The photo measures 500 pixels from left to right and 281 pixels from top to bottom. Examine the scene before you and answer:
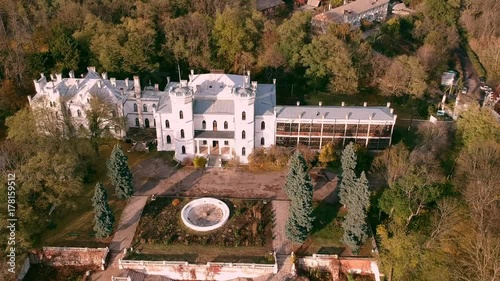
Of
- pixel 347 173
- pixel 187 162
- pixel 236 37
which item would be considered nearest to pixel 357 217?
pixel 347 173

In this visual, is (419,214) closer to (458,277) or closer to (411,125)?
(458,277)

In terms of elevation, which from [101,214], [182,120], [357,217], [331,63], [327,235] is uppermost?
[331,63]

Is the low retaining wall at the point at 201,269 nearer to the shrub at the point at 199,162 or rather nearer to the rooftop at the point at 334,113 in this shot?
the shrub at the point at 199,162

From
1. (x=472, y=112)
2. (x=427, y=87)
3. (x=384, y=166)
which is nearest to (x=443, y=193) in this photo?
(x=384, y=166)

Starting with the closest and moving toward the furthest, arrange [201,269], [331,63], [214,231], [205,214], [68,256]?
[201,269], [68,256], [214,231], [205,214], [331,63]

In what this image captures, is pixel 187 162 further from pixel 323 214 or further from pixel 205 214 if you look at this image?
pixel 323 214

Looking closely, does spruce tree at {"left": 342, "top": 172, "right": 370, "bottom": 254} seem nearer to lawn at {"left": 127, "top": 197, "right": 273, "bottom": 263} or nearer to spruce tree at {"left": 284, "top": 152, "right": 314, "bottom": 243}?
spruce tree at {"left": 284, "top": 152, "right": 314, "bottom": 243}

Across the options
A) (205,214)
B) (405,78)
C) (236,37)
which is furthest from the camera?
(236,37)

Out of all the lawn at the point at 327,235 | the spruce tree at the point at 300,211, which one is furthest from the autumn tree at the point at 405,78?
the spruce tree at the point at 300,211
